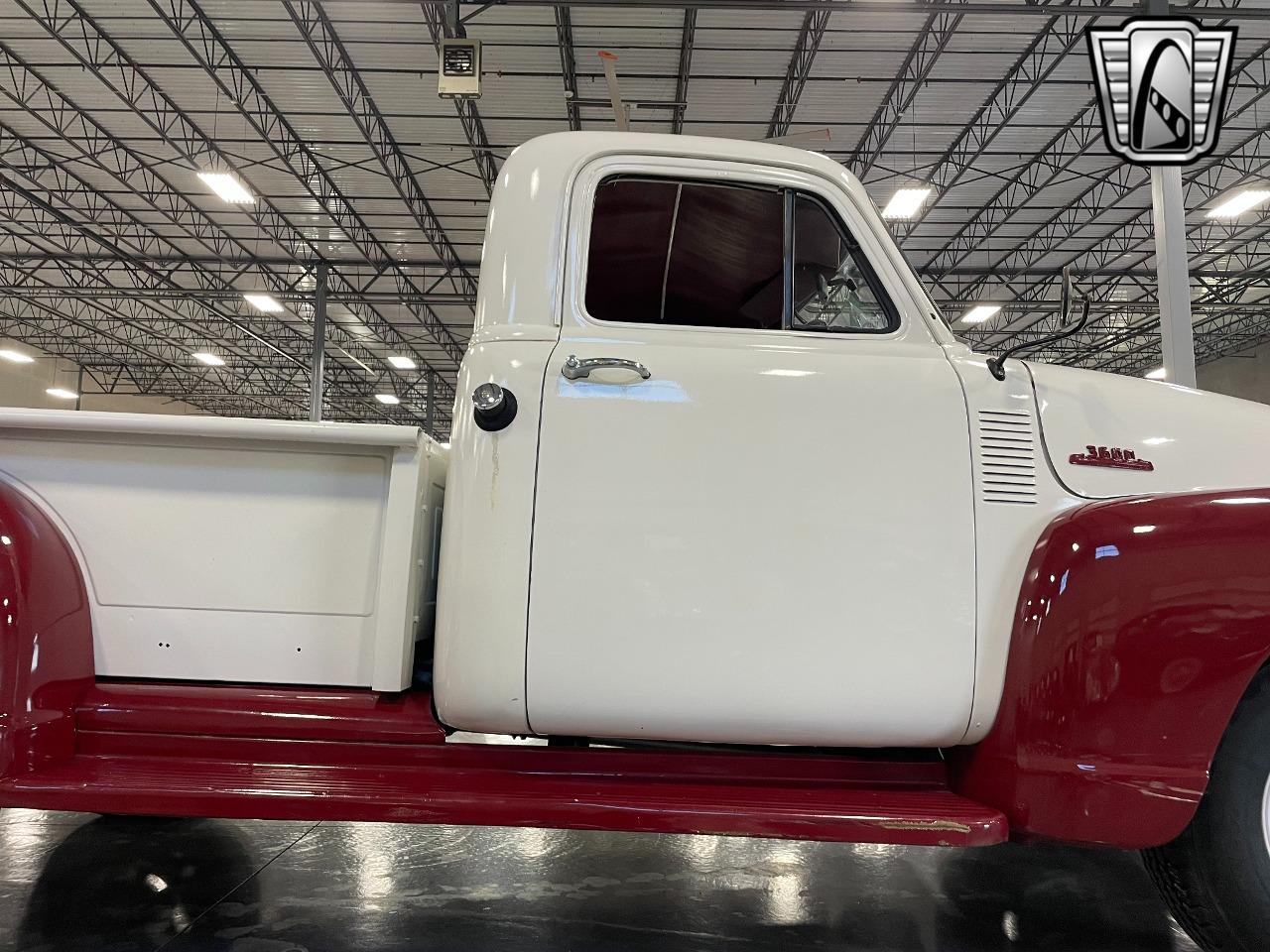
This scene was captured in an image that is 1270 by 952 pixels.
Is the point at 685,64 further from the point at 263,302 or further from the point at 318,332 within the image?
the point at 263,302

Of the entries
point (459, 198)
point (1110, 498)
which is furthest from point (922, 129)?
point (1110, 498)

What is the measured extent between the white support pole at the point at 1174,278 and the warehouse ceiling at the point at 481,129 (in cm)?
225

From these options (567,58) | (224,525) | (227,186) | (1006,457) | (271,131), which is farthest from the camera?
(227,186)

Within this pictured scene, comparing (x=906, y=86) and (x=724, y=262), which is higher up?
(x=906, y=86)

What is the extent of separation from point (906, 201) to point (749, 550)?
13.9 m

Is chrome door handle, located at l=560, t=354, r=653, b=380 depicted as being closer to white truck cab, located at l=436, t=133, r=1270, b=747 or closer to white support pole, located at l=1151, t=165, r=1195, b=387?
white truck cab, located at l=436, t=133, r=1270, b=747

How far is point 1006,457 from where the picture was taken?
7.11 feet

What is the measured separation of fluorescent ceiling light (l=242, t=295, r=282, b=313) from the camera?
20420mm

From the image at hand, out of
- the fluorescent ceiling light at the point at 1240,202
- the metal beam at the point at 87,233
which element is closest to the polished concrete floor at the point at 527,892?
the metal beam at the point at 87,233

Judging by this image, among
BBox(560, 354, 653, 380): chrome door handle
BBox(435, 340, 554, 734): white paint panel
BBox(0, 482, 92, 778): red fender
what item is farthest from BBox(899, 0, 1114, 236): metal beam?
BBox(0, 482, 92, 778): red fender

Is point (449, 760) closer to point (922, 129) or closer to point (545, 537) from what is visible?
point (545, 537)

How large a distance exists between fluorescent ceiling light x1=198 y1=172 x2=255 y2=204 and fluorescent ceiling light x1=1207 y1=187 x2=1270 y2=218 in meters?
16.8

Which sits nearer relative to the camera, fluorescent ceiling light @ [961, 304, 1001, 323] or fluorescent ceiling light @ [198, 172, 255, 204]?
fluorescent ceiling light @ [198, 172, 255, 204]

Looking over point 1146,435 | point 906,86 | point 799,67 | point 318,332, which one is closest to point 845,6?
point 799,67
